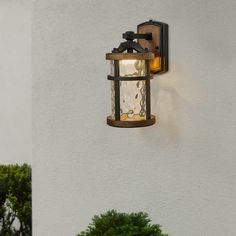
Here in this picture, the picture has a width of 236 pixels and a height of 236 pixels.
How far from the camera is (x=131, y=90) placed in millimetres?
2375

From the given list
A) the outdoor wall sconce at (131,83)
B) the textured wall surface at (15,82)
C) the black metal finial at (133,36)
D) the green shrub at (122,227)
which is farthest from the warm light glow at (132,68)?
the textured wall surface at (15,82)

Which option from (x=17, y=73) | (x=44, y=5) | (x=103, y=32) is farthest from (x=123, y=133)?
(x=17, y=73)

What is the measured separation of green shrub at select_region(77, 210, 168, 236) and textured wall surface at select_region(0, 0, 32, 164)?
133 inches

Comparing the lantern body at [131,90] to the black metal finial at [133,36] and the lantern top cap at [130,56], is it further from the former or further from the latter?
the black metal finial at [133,36]

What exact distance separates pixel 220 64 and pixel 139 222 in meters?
0.74

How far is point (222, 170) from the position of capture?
7.89 ft

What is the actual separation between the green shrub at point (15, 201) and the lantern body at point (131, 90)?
1.61m

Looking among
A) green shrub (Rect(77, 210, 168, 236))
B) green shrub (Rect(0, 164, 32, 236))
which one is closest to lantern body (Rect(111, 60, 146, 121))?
green shrub (Rect(77, 210, 168, 236))

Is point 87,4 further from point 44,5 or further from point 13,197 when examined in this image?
point 13,197

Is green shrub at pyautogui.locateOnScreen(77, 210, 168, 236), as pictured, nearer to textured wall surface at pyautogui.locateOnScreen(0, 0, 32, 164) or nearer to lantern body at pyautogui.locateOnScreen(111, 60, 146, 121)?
lantern body at pyautogui.locateOnScreen(111, 60, 146, 121)

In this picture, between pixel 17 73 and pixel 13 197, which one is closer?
pixel 13 197

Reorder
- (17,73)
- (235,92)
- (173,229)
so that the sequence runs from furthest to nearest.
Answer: (17,73)
(173,229)
(235,92)

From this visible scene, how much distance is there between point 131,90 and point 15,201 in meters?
1.70

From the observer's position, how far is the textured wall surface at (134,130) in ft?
7.87
